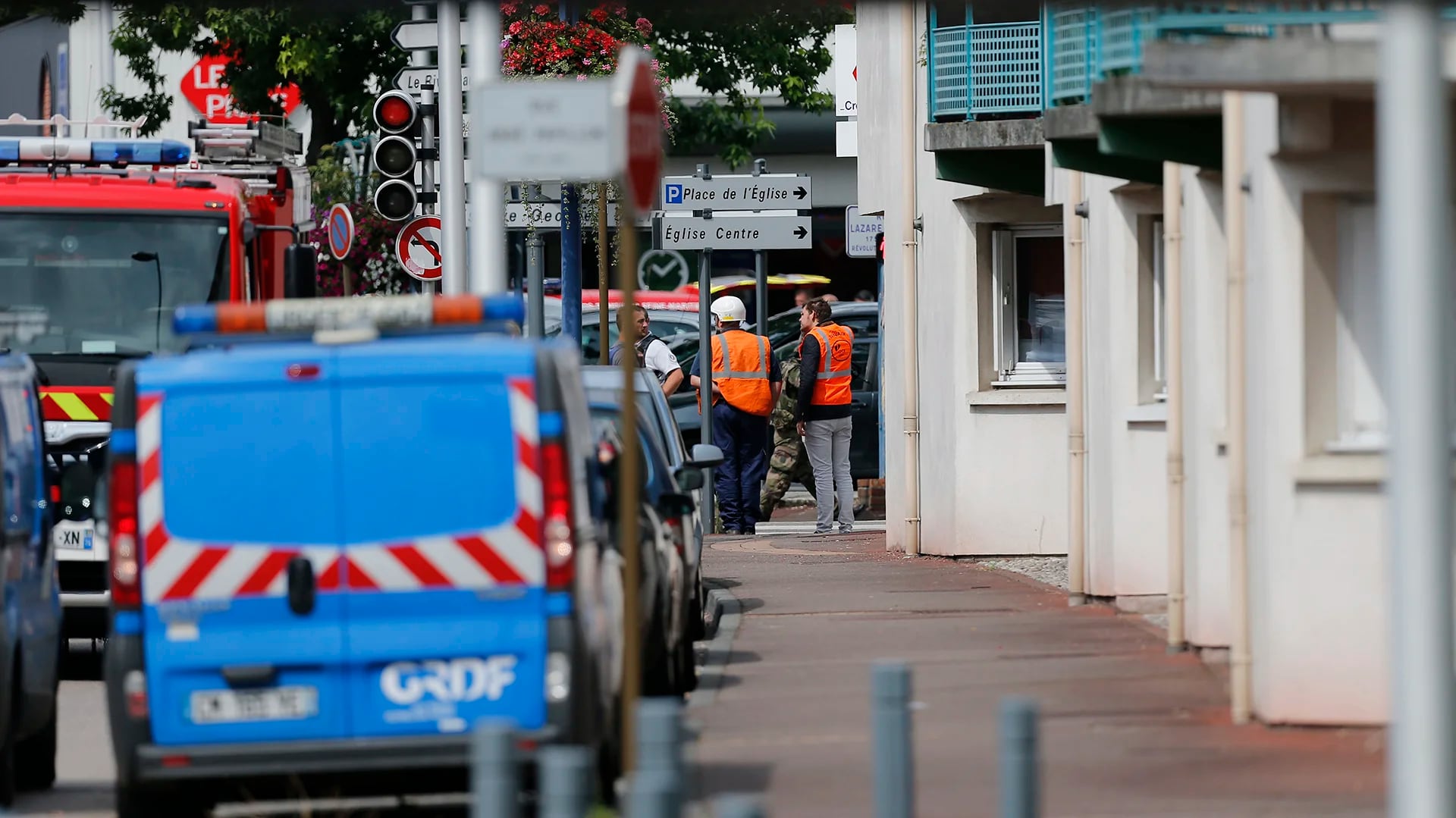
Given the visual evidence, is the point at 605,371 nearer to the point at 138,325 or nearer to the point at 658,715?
the point at 138,325

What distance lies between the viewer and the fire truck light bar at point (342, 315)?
8508mm

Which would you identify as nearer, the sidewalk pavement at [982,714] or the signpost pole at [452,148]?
the sidewalk pavement at [982,714]

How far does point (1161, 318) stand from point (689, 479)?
366cm

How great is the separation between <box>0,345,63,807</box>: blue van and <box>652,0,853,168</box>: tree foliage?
20.7 meters

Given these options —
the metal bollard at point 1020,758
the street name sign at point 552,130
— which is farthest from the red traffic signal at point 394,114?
the metal bollard at point 1020,758

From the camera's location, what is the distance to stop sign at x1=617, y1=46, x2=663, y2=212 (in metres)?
7.82

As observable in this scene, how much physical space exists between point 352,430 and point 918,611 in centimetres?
754

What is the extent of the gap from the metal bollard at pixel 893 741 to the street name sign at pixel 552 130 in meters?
2.04

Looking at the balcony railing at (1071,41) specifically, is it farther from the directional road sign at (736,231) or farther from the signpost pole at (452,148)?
the directional road sign at (736,231)

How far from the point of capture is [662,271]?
41.8 metres

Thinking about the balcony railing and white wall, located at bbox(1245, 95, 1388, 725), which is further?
white wall, located at bbox(1245, 95, 1388, 725)

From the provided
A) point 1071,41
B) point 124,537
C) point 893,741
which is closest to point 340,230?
point 1071,41

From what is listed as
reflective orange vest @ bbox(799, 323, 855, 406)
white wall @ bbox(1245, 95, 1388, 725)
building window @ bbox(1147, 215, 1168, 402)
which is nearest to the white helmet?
reflective orange vest @ bbox(799, 323, 855, 406)

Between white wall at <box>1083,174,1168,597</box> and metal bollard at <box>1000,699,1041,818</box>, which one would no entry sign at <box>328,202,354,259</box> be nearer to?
white wall at <box>1083,174,1168,597</box>
